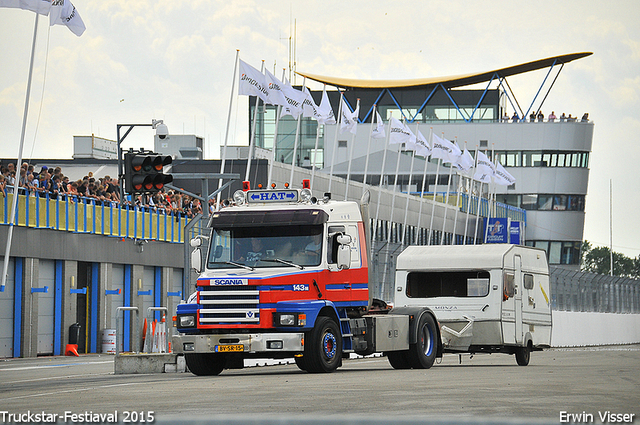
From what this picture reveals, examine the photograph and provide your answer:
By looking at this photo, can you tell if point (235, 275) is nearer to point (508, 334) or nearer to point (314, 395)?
point (314, 395)

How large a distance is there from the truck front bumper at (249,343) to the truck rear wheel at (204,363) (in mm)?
606

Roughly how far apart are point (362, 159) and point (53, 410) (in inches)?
3270

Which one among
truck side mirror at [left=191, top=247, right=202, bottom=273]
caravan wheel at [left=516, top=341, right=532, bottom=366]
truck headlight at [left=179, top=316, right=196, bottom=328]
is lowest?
caravan wheel at [left=516, top=341, right=532, bottom=366]

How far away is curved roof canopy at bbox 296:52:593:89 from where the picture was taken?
9719 cm

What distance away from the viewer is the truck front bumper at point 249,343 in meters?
18.7

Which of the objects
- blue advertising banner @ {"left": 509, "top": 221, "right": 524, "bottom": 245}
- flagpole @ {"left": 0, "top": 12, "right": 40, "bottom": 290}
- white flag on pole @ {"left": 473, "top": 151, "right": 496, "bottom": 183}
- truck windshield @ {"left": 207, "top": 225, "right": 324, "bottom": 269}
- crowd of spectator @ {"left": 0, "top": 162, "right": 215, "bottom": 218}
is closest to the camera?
truck windshield @ {"left": 207, "top": 225, "right": 324, "bottom": 269}

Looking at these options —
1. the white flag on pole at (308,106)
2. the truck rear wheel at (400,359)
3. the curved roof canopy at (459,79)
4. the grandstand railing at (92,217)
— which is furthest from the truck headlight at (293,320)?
the curved roof canopy at (459,79)

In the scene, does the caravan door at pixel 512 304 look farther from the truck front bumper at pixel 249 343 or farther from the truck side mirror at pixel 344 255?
the truck front bumper at pixel 249 343

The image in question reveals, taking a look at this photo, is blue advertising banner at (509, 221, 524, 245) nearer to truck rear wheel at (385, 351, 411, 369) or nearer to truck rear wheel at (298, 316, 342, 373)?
truck rear wheel at (385, 351, 411, 369)

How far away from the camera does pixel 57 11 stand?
27.3m

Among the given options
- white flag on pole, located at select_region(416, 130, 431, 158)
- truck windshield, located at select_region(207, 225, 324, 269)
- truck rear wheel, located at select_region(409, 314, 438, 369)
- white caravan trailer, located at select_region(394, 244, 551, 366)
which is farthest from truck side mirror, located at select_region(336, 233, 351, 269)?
white flag on pole, located at select_region(416, 130, 431, 158)

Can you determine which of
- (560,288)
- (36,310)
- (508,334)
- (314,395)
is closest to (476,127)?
(560,288)

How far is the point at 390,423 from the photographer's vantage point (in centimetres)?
535

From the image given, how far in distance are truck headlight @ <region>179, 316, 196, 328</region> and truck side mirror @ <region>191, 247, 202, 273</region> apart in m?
0.83
